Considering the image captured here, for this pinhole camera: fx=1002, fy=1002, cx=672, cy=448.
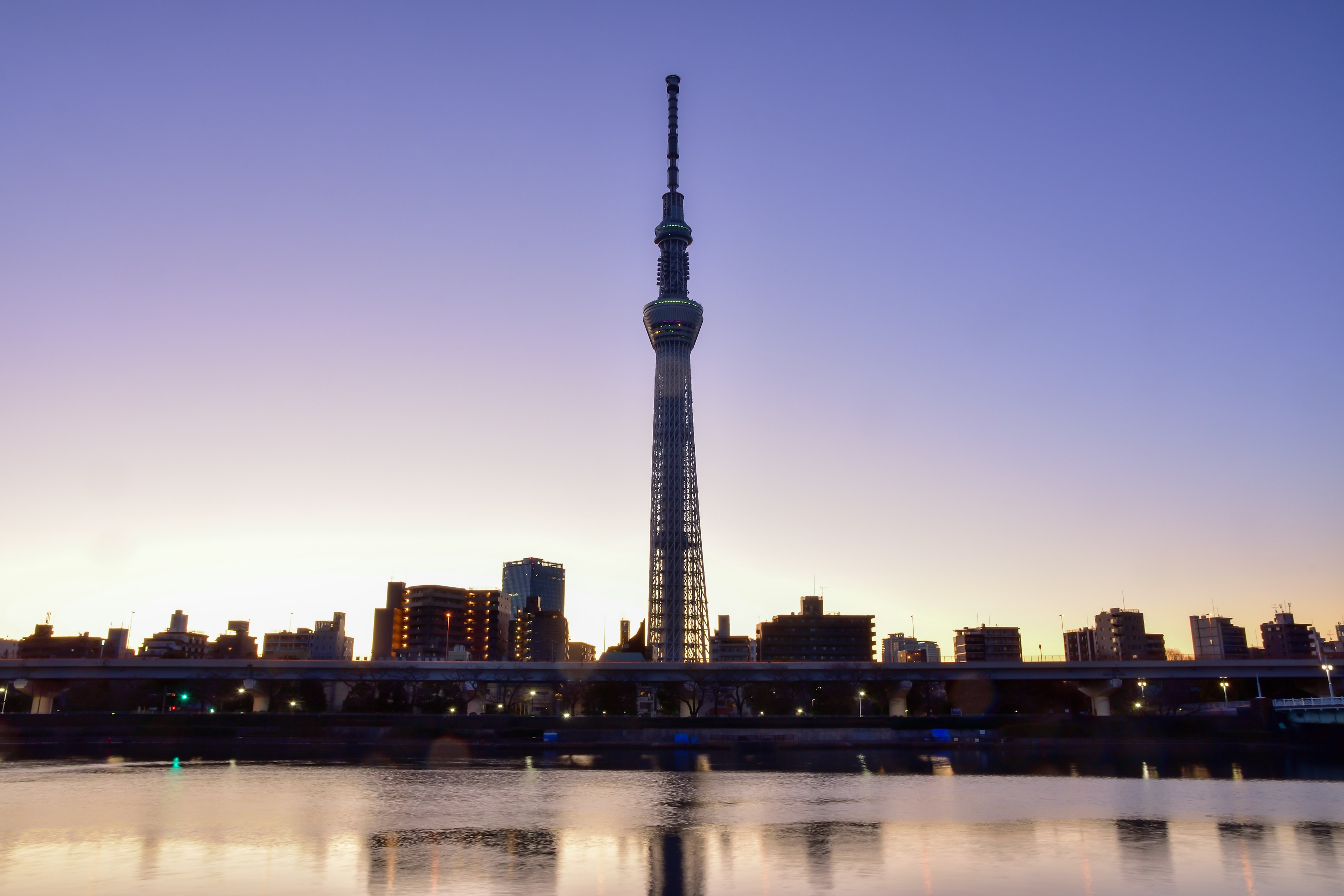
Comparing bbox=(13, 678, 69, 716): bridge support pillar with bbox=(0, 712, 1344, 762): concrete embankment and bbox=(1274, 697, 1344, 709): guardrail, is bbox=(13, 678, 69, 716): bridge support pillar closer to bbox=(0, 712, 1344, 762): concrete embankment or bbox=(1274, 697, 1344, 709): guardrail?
bbox=(0, 712, 1344, 762): concrete embankment

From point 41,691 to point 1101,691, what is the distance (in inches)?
5446

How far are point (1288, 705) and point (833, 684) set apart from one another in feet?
199

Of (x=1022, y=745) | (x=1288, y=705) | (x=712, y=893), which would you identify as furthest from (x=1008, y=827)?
(x=1288, y=705)

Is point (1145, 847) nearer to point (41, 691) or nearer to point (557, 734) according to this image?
point (557, 734)

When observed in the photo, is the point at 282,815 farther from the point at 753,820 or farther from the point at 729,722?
the point at 729,722

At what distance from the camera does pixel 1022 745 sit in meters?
103

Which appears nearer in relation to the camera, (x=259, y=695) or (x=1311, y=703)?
(x=1311, y=703)

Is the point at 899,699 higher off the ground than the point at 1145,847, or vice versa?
the point at 899,699

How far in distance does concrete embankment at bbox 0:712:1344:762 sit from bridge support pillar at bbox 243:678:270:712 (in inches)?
360

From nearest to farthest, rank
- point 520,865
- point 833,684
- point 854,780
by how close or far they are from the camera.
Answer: point 520,865, point 854,780, point 833,684

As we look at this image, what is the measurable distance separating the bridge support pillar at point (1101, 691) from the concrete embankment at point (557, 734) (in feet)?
45.6

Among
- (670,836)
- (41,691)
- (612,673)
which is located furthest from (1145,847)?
(41,691)

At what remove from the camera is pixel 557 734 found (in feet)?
359

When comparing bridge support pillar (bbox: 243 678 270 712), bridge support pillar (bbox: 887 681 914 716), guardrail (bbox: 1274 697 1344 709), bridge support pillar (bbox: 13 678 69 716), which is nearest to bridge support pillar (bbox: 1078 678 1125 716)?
bridge support pillar (bbox: 887 681 914 716)
